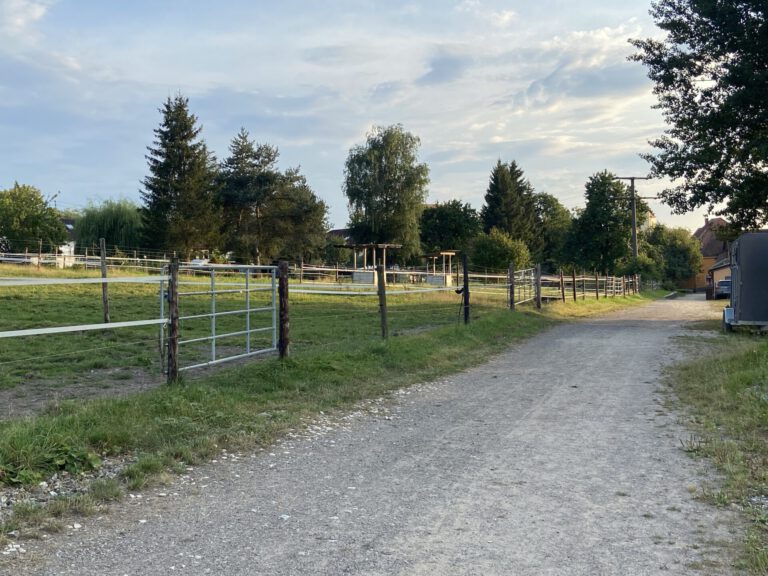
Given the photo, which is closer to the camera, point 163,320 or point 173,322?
point 173,322

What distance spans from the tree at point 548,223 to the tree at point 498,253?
18745mm

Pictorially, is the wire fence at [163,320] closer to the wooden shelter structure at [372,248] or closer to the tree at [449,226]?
the wooden shelter structure at [372,248]

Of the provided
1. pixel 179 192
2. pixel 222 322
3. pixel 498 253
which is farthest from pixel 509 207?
pixel 222 322

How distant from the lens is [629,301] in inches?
1378

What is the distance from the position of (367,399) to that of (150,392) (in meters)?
2.56

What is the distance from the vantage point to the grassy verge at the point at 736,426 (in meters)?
3.80

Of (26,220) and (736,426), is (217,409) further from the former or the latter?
(26,220)

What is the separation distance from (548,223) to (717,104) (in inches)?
2815

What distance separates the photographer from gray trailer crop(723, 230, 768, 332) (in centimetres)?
1420

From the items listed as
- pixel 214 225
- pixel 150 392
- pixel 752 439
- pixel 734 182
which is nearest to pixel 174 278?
pixel 150 392

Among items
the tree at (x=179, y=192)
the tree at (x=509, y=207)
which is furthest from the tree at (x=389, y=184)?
the tree at (x=509, y=207)

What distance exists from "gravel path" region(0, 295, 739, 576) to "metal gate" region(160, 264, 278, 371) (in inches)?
110

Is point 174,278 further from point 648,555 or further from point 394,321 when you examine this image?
point 394,321

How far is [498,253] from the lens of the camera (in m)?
58.5
